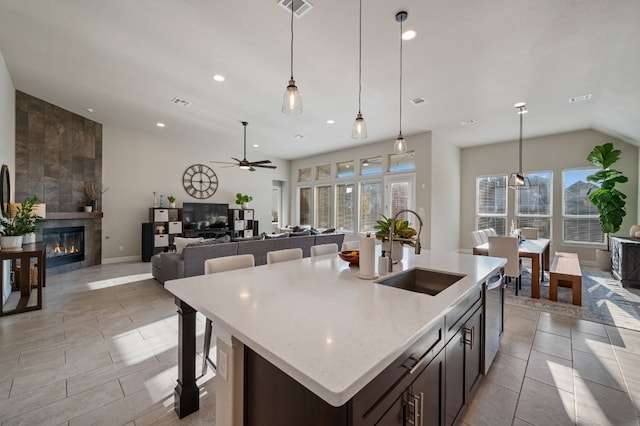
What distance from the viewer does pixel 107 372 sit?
2186mm

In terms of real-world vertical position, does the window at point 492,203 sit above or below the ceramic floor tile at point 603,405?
above

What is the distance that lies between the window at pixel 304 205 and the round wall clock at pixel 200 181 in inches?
121

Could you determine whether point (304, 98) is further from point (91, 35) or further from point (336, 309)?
point (336, 309)

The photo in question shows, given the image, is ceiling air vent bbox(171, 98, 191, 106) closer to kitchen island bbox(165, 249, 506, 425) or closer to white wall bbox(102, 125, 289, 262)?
white wall bbox(102, 125, 289, 262)

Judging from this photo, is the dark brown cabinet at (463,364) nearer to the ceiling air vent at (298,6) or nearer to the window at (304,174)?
the ceiling air vent at (298,6)

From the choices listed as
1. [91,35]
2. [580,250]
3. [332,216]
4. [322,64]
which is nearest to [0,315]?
[91,35]

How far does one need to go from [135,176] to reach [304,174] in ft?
17.2

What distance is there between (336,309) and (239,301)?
485 mm

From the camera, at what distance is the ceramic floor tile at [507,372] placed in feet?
6.86

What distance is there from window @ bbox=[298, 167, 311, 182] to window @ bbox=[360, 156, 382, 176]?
7.71 feet

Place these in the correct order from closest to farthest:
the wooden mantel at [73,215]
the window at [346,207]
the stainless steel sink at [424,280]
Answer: the stainless steel sink at [424,280] < the wooden mantel at [73,215] < the window at [346,207]

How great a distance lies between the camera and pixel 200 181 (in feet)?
26.2

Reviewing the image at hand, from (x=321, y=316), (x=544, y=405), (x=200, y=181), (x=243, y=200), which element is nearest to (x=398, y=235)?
(x=321, y=316)

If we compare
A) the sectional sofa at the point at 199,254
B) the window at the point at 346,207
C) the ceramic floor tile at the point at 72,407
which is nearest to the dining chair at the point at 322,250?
the ceramic floor tile at the point at 72,407
